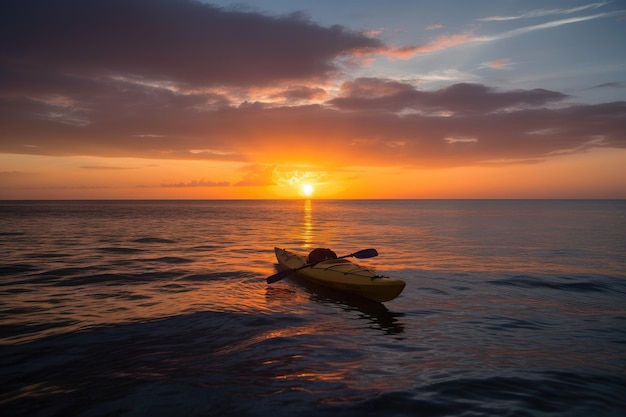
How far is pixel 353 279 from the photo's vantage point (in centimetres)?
1423

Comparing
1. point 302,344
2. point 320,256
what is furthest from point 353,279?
point 302,344

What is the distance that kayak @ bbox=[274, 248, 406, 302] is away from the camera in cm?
1315

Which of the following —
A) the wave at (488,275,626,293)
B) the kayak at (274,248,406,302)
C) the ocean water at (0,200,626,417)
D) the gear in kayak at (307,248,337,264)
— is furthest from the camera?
the gear in kayak at (307,248,337,264)

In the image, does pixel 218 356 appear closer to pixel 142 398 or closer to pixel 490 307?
pixel 142 398

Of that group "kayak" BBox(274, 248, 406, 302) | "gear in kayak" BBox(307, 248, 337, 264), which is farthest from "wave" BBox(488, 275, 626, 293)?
"gear in kayak" BBox(307, 248, 337, 264)

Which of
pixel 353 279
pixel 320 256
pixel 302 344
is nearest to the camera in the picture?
pixel 302 344

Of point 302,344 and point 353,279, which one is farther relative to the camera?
point 353,279

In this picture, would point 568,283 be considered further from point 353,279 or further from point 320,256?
point 320,256

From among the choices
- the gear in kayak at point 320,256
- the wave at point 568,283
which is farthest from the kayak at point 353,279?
the wave at point 568,283

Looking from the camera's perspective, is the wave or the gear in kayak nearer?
the wave

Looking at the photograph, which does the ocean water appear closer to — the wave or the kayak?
the wave

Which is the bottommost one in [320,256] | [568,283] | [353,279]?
[568,283]

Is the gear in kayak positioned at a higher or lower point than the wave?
higher

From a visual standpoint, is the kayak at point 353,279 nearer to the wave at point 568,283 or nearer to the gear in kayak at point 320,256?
the gear in kayak at point 320,256
